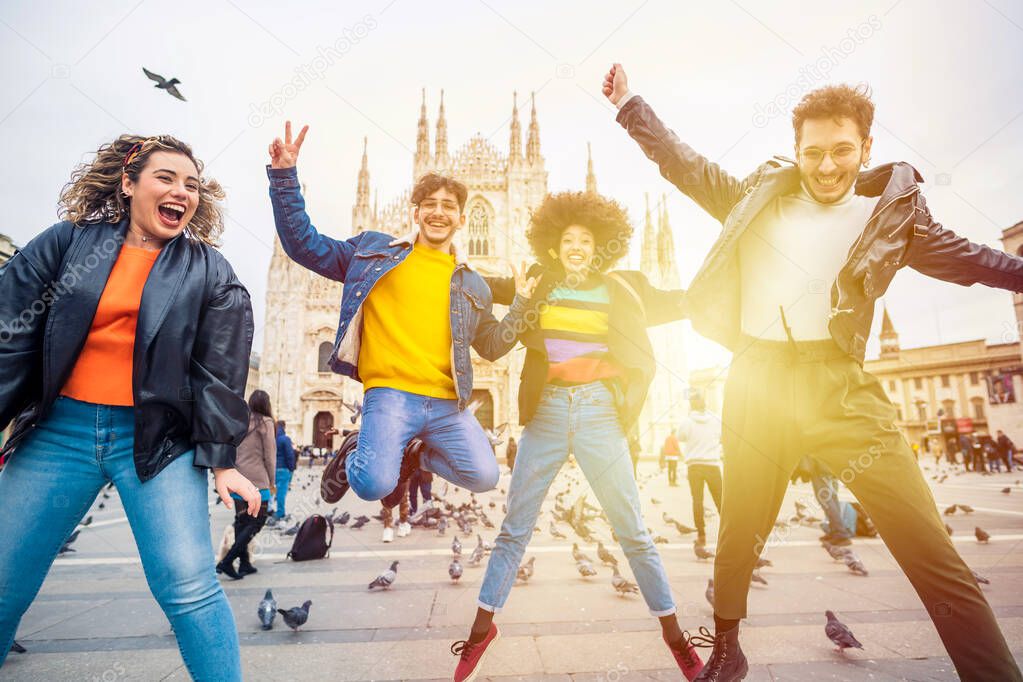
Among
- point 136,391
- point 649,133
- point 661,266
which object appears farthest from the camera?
point 661,266

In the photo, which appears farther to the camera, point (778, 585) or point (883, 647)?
point (778, 585)

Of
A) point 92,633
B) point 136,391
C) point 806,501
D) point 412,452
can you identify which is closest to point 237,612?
point 92,633

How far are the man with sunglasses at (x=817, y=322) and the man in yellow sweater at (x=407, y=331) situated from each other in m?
1.08

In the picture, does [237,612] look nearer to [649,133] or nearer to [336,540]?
[336,540]

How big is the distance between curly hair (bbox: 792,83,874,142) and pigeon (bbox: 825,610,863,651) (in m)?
A: 2.29

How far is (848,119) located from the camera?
212cm

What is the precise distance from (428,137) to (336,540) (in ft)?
104

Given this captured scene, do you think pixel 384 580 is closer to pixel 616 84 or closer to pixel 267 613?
pixel 267 613

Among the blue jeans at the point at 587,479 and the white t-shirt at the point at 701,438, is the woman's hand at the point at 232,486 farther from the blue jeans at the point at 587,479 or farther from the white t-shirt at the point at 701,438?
the white t-shirt at the point at 701,438

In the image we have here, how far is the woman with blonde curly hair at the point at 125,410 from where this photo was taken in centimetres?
163

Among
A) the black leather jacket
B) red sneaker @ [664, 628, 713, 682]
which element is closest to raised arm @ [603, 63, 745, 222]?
the black leather jacket

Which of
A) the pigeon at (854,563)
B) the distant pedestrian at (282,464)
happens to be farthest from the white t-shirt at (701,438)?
the distant pedestrian at (282,464)

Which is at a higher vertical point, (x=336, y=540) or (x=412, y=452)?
(x=412, y=452)

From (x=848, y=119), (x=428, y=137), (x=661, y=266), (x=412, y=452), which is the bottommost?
(x=412, y=452)
